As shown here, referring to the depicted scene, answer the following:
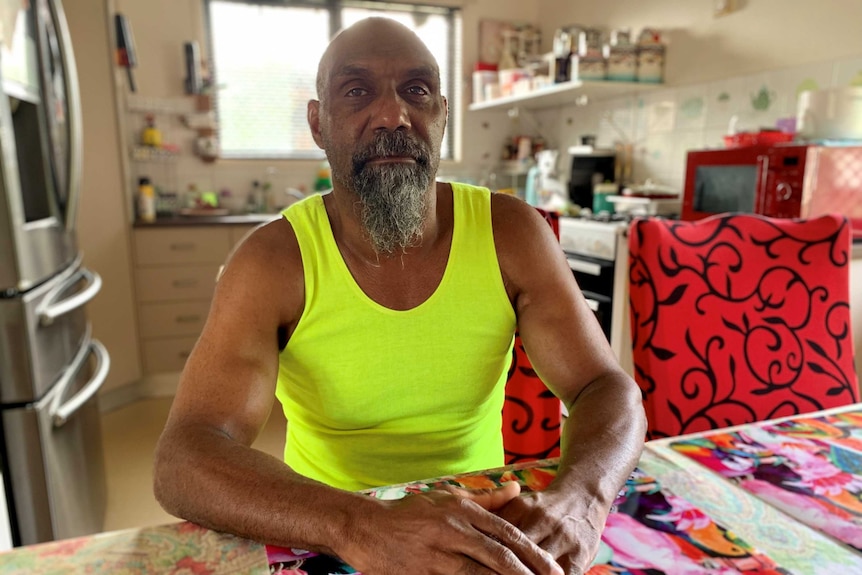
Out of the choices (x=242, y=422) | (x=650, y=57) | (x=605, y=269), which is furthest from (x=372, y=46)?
(x=650, y=57)

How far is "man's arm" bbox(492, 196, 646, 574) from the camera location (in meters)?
0.63

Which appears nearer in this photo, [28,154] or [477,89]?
[28,154]

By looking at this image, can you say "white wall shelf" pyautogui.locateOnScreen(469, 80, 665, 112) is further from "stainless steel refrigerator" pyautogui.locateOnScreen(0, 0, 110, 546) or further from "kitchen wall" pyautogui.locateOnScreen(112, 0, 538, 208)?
"stainless steel refrigerator" pyautogui.locateOnScreen(0, 0, 110, 546)

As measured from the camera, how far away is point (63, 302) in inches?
63.2

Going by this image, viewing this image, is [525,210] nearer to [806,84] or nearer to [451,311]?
[451,311]

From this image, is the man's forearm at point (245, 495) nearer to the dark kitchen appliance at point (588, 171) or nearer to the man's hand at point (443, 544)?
the man's hand at point (443, 544)

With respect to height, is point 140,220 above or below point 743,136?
below

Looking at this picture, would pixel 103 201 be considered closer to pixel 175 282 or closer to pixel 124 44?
pixel 175 282

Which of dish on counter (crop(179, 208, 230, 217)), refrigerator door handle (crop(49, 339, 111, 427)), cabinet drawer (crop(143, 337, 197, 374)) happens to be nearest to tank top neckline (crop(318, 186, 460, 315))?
refrigerator door handle (crop(49, 339, 111, 427))

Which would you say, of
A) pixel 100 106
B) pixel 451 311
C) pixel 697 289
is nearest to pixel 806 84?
pixel 697 289

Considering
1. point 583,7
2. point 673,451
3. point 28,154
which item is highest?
point 583,7

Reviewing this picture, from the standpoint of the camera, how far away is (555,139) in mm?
3881

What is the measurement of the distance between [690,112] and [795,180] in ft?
3.38

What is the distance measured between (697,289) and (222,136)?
3238mm
